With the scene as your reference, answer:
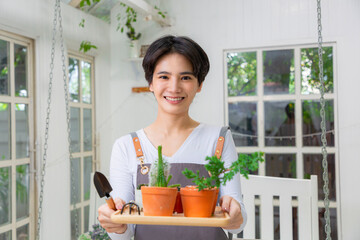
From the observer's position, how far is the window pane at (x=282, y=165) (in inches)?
106

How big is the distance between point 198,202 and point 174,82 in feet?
0.93

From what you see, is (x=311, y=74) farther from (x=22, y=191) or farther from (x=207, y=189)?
(x=207, y=189)

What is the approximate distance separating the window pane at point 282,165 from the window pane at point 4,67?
172 cm

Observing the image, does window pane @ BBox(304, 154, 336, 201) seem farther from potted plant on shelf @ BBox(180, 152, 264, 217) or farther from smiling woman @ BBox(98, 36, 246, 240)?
potted plant on shelf @ BBox(180, 152, 264, 217)

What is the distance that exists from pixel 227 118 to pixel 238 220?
2.09 meters

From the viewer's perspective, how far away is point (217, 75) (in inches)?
113

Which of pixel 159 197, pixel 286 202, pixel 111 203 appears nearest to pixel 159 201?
pixel 159 197

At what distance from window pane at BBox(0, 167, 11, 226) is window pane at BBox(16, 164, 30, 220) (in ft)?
0.24

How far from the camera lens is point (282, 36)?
2719mm

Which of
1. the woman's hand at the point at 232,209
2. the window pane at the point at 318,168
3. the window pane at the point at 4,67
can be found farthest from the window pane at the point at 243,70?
the woman's hand at the point at 232,209

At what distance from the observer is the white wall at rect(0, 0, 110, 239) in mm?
2309

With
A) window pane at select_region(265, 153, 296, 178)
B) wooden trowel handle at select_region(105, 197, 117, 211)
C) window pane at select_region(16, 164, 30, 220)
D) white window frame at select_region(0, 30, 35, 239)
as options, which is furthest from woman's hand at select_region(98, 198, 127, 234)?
window pane at select_region(265, 153, 296, 178)

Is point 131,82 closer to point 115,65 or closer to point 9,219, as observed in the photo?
point 115,65

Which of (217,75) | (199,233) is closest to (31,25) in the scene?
(217,75)
